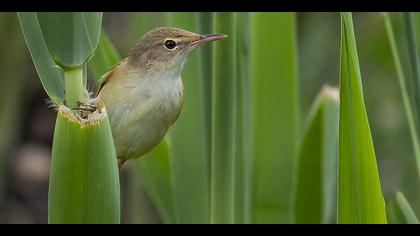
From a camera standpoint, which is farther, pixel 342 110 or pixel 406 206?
pixel 406 206

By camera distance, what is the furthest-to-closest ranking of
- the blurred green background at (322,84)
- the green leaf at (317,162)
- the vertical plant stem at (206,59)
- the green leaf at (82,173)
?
the blurred green background at (322,84) < the green leaf at (317,162) < the vertical plant stem at (206,59) < the green leaf at (82,173)

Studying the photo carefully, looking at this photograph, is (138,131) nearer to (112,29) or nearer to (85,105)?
(85,105)

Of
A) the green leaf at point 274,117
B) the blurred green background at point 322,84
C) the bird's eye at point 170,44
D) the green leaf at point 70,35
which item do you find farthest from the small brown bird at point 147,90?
the blurred green background at point 322,84

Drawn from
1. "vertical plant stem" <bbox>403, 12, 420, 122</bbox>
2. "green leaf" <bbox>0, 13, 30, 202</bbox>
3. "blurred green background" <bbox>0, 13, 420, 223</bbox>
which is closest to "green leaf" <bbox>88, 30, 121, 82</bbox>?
"vertical plant stem" <bbox>403, 12, 420, 122</bbox>

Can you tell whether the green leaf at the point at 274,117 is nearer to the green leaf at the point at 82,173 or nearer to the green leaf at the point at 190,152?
the green leaf at the point at 190,152

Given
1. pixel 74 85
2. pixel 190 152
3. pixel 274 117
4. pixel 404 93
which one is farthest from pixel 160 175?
pixel 74 85

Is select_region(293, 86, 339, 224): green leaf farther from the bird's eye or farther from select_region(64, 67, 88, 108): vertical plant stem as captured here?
select_region(64, 67, 88, 108): vertical plant stem
